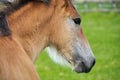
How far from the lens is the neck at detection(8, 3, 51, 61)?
4766 mm

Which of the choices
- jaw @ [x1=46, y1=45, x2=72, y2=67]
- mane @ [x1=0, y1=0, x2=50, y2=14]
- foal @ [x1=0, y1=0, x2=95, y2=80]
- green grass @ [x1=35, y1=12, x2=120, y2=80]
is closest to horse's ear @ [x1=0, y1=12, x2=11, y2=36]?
foal @ [x1=0, y1=0, x2=95, y2=80]

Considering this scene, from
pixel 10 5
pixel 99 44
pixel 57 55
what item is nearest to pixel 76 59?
pixel 57 55

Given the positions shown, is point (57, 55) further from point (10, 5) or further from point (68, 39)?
point (10, 5)

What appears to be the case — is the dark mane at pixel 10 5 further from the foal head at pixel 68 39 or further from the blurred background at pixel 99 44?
the blurred background at pixel 99 44

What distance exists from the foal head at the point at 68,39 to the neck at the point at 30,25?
0.32 feet

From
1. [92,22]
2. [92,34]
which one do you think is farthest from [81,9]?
[92,34]

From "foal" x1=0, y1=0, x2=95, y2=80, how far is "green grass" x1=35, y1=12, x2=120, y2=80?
5.00 meters

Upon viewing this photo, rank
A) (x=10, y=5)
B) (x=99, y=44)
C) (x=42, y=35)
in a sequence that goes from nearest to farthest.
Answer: (x=10, y=5)
(x=42, y=35)
(x=99, y=44)

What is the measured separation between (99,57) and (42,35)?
25.6 ft

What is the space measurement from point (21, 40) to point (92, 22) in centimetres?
1650

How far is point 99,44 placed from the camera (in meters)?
14.6

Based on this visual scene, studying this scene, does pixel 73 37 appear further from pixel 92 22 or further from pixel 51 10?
pixel 92 22

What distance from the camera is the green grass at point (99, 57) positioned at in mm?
10375

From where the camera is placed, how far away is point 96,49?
45.0ft
